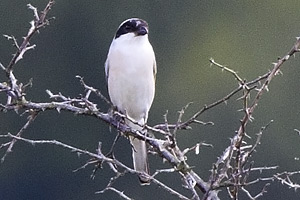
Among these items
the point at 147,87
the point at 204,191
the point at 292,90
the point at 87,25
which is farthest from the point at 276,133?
the point at 204,191

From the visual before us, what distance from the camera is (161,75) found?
23328mm

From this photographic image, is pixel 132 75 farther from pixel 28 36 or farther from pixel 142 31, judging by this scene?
pixel 28 36

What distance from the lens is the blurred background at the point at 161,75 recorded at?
68.6ft

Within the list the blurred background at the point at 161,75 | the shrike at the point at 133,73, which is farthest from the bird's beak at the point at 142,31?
the blurred background at the point at 161,75

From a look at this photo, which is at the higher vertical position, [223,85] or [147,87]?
[147,87]

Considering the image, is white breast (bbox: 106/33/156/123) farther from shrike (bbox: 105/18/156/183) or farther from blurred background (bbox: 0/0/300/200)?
blurred background (bbox: 0/0/300/200)

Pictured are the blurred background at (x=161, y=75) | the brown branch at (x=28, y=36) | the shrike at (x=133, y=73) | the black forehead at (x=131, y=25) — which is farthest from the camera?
the blurred background at (x=161, y=75)

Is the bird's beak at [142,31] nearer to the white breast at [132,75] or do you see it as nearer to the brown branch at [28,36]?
the white breast at [132,75]

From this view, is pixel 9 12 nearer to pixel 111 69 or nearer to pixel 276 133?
pixel 276 133

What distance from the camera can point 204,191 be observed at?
4.17m

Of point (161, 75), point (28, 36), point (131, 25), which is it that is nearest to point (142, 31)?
point (131, 25)

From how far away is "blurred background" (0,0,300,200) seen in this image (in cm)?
2091

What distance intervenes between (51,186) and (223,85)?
11.4 feet

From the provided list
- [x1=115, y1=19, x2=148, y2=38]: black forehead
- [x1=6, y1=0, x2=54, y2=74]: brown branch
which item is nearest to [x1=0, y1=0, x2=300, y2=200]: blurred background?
[x1=115, y1=19, x2=148, y2=38]: black forehead
